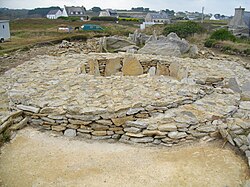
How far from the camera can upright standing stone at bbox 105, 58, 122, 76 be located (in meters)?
11.0

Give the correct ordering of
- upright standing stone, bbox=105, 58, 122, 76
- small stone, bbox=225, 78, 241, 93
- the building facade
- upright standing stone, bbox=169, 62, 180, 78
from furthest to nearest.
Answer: the building facade → upright standing stone, bbox=105, 58, 122, 76 → upright standing stone, bbox=169, 62, 180, 78 → small stone, bbox=225, 78, 241, 93

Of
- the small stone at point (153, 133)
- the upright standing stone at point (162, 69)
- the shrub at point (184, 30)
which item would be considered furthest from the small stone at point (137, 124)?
the shrub at point (184, 30)

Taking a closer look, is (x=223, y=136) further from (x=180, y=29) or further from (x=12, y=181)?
(x=180, y=29)

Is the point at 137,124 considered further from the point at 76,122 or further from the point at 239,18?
the point at 239,18

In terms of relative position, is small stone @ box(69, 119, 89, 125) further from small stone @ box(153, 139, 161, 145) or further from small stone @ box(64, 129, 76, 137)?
small stone @ box(153, 139, 161, 145)

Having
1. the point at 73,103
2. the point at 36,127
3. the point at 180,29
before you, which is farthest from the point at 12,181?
the point at 180,29

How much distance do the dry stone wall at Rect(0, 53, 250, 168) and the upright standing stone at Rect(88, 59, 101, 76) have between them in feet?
8.05

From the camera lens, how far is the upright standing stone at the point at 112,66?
11.0 meters

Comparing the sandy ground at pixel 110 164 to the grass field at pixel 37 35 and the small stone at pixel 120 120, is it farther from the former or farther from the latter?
the grass field at pixel 37 35

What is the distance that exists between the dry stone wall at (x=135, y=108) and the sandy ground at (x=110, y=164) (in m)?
0.27

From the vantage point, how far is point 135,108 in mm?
5652

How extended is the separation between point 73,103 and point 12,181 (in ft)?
6.82

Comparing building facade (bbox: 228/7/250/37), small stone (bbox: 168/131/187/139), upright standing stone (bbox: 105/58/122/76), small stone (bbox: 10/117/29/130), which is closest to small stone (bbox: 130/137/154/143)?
small stone (bbox: 168/131/187/139)

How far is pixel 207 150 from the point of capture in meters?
5.11
